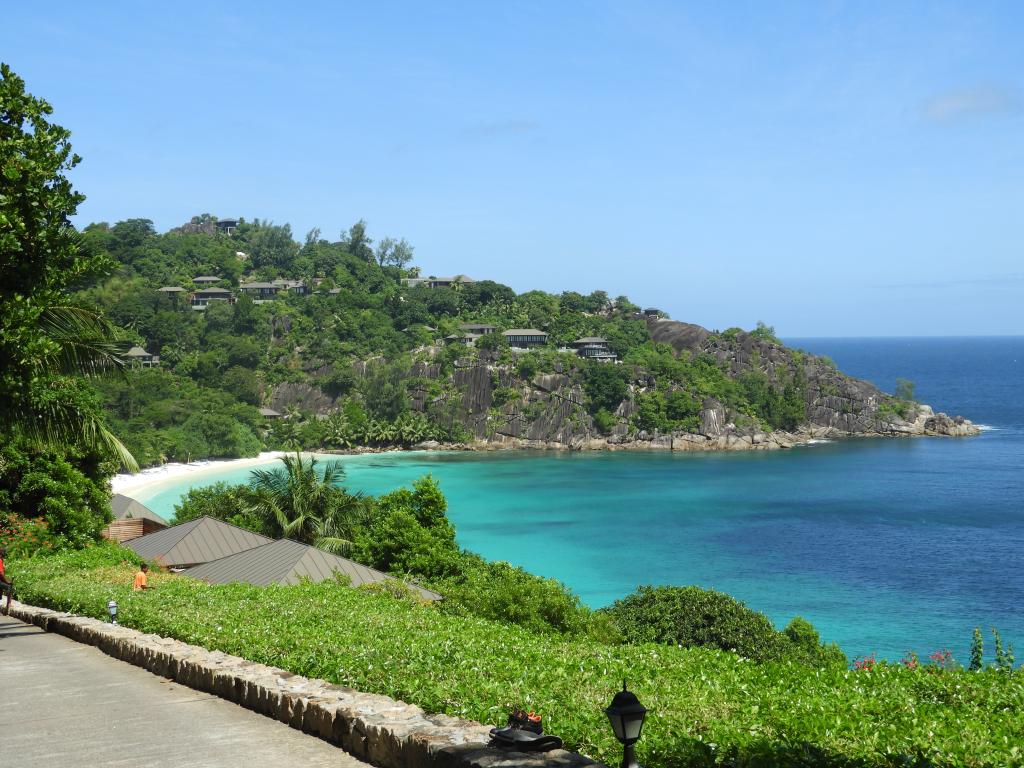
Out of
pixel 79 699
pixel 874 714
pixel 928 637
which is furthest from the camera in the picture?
pixel 928 637

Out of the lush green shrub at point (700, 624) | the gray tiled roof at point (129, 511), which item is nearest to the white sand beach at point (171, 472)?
the gray tiled roof at point (129, 511)

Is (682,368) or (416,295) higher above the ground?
(416,295)

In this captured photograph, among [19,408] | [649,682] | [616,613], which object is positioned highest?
[19,408]

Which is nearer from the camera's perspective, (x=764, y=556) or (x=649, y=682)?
(x=649, y=682)

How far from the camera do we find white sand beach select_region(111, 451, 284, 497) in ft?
219

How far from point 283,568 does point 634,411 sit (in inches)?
3190

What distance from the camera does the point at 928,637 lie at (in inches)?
1323

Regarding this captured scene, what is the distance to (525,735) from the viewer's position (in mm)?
5871

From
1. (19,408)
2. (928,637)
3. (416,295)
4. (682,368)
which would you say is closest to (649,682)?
(19,408)

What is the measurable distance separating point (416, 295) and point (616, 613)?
103 metres

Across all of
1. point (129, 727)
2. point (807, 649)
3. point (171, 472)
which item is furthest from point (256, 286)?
point (129, 727)

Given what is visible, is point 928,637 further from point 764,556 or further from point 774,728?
point 774,728

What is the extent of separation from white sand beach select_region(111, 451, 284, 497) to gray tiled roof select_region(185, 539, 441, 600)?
44.3 meters

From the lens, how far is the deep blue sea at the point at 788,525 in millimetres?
→ 38531
